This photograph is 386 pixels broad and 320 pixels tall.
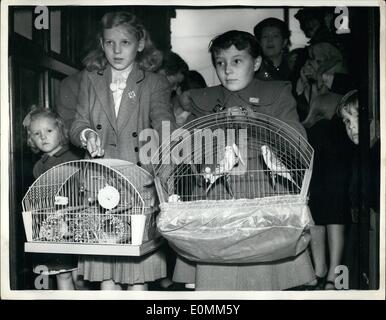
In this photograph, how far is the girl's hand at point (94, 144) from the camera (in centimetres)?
290

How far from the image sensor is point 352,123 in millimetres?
2900

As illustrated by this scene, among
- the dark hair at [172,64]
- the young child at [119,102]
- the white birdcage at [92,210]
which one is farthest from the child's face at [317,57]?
the white birdcage at [92,210]

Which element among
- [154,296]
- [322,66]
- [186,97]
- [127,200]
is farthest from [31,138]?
[322,66]

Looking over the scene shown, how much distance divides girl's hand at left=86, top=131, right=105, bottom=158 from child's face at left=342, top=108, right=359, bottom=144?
1.35 m

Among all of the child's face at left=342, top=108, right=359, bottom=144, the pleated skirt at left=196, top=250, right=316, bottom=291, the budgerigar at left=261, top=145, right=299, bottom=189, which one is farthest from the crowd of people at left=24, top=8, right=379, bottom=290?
the budgerigar at left=261, top=145, right=299, bottom=189

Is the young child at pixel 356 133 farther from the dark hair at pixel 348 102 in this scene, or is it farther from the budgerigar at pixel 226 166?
the budgerigar at pixel 226 166

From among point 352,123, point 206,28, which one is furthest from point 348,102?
point 206,28

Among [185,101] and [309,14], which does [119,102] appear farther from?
[309,14]

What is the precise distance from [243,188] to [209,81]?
0.62 metres

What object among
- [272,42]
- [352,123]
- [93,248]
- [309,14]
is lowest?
[93,248]

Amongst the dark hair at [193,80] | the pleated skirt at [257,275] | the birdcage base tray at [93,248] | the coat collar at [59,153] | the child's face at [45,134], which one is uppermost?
the dark hair at [193,80]

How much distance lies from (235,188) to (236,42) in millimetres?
780

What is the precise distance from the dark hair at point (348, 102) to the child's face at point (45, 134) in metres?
1.57

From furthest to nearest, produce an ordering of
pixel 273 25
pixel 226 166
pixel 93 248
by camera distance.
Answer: pixel 273 25 < pixel 226 166 < pixel 93 248
